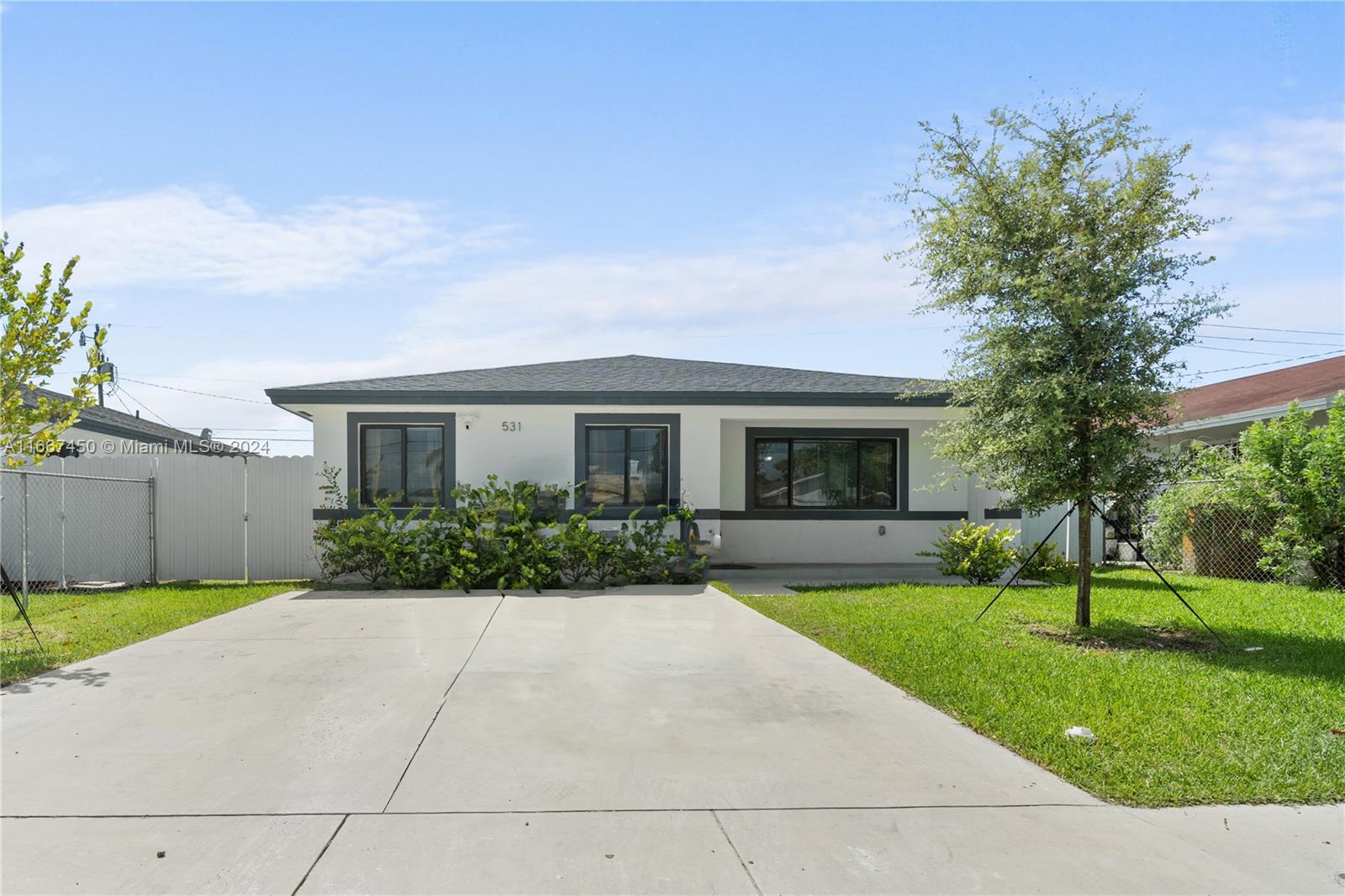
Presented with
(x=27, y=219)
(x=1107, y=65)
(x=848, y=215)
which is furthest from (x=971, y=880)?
(x=27, y=219)

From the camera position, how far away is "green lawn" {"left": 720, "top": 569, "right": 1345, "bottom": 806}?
4.86 meters

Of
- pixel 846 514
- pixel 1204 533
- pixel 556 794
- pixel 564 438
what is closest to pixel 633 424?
pixel 564 438

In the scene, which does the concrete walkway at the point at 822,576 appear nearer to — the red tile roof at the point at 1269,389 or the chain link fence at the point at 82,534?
the red tile roof at the point at 1269,389

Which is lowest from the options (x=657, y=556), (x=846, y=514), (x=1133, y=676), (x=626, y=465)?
(x=1133, y=676)

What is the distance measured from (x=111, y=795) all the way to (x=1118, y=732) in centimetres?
584

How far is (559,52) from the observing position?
1076 cm

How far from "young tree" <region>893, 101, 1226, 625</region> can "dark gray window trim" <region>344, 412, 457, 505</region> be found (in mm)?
7996

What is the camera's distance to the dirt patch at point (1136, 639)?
8.48 m

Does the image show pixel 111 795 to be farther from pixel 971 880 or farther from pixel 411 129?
pixel 411 129

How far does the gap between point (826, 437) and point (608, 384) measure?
14.1 feet

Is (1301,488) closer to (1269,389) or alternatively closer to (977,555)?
(977,555)

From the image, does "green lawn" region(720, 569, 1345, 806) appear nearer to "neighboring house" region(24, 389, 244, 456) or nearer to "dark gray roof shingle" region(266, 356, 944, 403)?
"dark gray roof shingle" region(266, 356, 944, 403)

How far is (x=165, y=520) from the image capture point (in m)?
14.0

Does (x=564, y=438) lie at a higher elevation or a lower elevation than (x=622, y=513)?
higher
